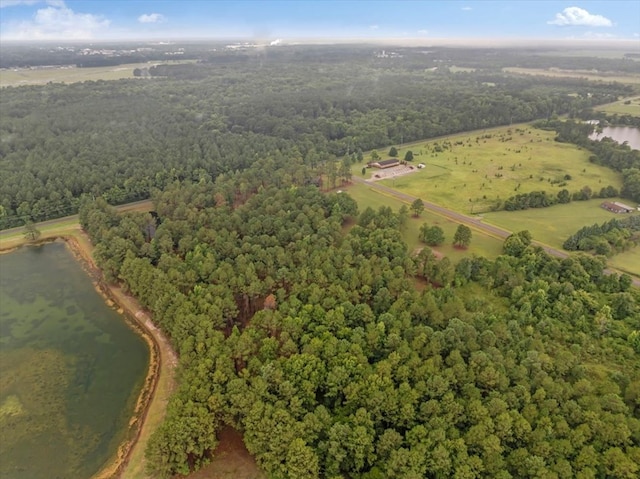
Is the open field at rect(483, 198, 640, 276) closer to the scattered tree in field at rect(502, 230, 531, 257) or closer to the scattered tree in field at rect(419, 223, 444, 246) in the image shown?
the scattered tree in field at rect(502, 230, 531, 257)

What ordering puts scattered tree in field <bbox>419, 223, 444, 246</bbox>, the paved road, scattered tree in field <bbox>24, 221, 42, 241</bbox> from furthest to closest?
scattered tree in field <bbox>24, 221, 42, 241</bbox> → scattered tree in field <bbox>419, 223, 444, 246</bbox> → the paved road

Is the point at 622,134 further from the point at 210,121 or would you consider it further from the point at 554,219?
the point at 210,121

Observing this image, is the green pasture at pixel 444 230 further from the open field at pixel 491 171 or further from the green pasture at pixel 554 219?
the green pasture at pixel 554 219

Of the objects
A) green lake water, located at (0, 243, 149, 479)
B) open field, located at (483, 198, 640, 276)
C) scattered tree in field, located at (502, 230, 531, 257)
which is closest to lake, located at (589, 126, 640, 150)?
open field, located at (483, 198, 640, 276)

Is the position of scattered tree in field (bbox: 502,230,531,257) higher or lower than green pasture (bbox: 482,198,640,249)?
higher

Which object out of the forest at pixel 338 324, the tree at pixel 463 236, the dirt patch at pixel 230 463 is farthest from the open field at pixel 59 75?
the dirt patch at pixel 230 463

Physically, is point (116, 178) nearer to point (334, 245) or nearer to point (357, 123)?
point (334, 245)
